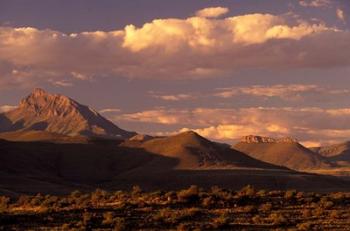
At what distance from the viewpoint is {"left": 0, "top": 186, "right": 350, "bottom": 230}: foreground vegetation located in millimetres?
38875

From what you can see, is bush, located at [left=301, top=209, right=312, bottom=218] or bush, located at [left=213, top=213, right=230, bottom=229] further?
bush, located at [left=301, top=209, right=312, bottom=218]

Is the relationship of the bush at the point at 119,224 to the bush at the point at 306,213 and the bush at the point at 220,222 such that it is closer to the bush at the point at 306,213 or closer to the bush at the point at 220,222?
the bush at the point at 220,222

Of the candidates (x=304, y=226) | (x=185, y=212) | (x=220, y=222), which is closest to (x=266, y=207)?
(x=185, y=212)

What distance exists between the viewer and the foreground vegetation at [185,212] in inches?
1531

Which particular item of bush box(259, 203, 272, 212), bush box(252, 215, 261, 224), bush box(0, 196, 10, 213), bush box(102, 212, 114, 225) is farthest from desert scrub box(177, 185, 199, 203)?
bush box(0, 196, 10, 213)

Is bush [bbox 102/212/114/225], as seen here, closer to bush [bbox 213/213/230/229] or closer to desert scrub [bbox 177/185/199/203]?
bush [bbox 213/213/230/229]

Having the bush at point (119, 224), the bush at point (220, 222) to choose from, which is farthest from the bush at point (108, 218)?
the bush at point (220, 222)

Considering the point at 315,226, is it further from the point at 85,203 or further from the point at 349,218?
the point at 85,203

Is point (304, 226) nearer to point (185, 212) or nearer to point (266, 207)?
point (266, 207)

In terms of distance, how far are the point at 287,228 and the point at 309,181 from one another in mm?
148844

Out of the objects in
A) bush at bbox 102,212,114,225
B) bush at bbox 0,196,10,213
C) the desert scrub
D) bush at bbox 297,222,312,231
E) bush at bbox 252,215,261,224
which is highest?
the desert scrub

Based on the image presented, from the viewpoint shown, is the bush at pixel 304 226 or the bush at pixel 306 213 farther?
the bush at pixel 306 213

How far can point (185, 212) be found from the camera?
42469 mm

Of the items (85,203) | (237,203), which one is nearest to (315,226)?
(237,203)
